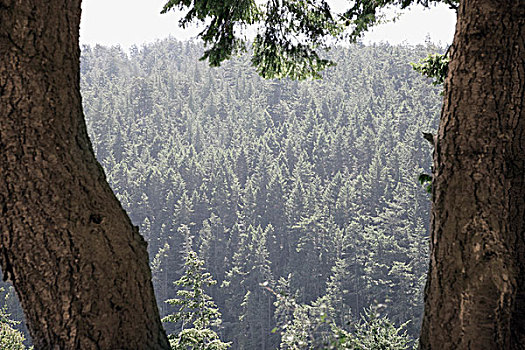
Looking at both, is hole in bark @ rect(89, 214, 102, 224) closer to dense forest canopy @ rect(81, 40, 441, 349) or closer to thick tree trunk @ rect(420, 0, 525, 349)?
thick tree trunk @ rect(420, 0, 525, 349)

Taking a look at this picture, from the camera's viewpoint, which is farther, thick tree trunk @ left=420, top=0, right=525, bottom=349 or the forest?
the forest

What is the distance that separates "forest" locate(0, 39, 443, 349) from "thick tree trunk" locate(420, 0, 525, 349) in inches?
25.8

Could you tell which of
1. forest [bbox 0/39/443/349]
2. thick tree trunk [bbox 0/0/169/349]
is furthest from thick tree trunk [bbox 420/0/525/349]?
thick tree trunk [bbox 0/0/169/349]

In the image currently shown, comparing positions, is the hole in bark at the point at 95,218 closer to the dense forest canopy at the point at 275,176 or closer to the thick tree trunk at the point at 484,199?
the thick tree trunk at the point at 484,199

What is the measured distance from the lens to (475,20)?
1.74 meters

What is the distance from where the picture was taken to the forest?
4097 centimetres

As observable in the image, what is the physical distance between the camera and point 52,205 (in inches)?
53.6

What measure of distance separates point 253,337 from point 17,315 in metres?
16.7

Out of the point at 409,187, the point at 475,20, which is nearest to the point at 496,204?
the point at 475,20

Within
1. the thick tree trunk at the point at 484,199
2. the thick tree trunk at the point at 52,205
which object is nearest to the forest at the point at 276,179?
the thick tree trunk at the point at 484,199

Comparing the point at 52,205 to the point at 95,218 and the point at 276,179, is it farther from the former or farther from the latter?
the point at 276,179

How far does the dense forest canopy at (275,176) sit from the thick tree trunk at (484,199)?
1695cm

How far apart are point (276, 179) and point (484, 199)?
58100 mm

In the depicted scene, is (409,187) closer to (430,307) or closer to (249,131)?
(249,131)
